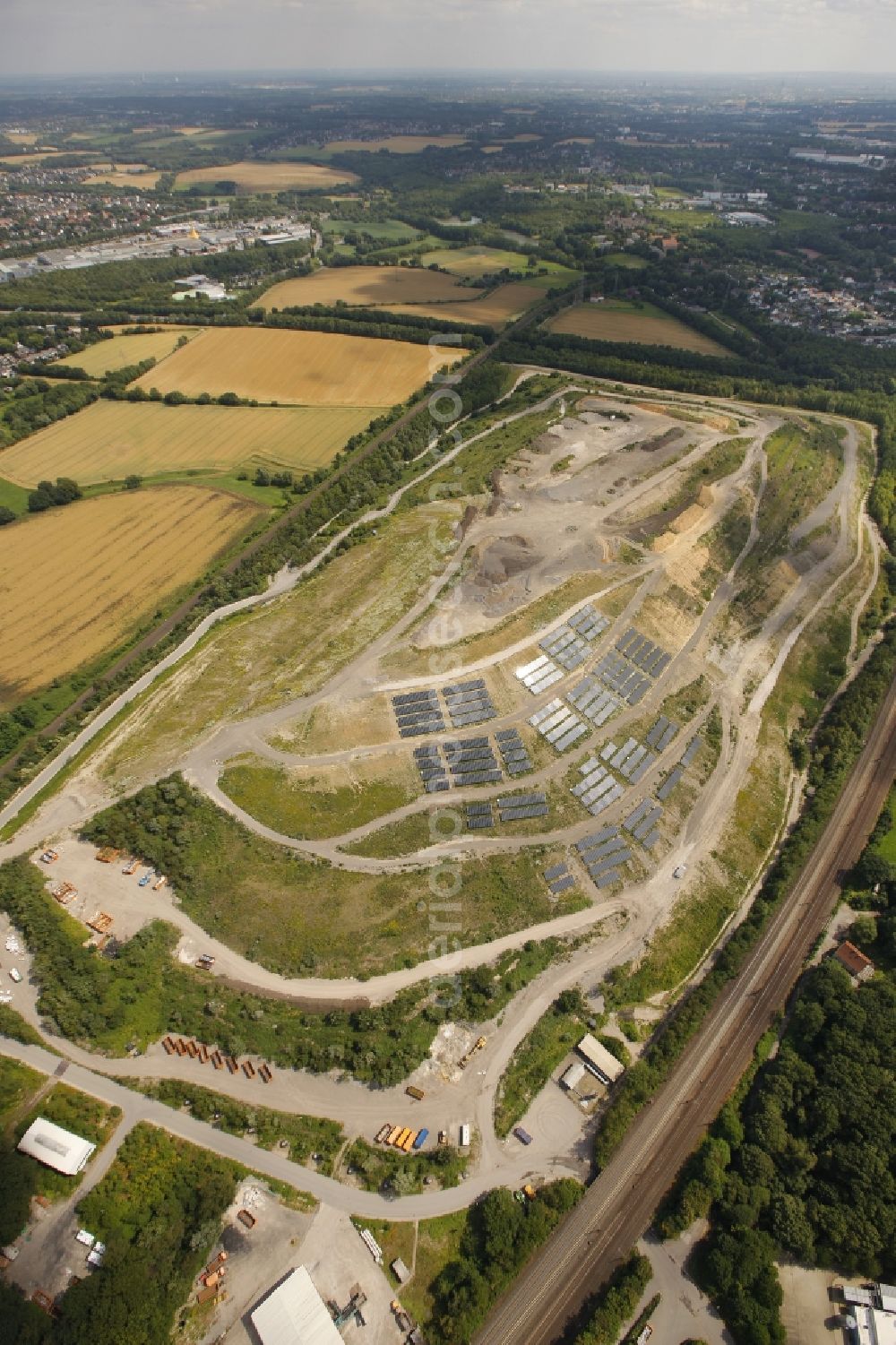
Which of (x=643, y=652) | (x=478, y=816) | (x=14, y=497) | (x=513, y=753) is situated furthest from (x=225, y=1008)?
(x=14, y=497)

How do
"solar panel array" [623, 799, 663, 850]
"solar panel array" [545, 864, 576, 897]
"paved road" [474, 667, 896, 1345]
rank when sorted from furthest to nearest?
"solar panel array" [623, 799, 663, 850]
"solar panel array" [545, 864, 576, 897]
"paved road" [474, 667, 896, 1345]

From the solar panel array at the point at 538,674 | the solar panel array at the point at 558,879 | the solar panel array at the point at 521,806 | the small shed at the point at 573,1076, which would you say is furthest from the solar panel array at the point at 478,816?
the small shed at the point at 573,1076

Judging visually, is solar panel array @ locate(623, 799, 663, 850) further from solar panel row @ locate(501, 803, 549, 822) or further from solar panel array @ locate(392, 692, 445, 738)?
solar panel array @ locate(392, 692, 445, 738)

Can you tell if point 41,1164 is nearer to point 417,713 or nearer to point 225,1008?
point 225,1008

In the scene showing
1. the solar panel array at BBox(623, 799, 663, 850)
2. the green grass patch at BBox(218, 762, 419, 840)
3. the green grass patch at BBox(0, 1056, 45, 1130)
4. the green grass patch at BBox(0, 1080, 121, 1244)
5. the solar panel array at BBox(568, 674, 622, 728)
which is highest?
the solar panel array at BBox(568, 674, 622, 728)

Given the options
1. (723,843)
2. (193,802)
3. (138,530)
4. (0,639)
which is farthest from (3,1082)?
(138,530)

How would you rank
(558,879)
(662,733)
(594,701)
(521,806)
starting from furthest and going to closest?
(594,701) < (662,733) < (521,806) < (558,879)

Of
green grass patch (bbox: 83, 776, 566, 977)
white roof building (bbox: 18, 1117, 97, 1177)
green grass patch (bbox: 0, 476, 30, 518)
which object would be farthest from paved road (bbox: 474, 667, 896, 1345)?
green grass patch (bbox: 0, 476, 30, 518)
